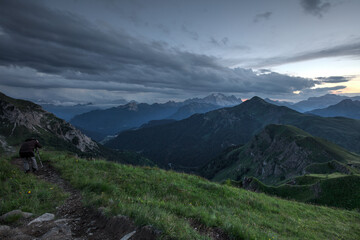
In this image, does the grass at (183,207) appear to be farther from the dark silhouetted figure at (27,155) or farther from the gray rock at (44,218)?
the dark silhouetted figure at (27,155)

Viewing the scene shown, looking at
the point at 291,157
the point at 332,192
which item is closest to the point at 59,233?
the point at 332,192

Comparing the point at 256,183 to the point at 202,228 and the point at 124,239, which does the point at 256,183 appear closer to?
the point at 202,228

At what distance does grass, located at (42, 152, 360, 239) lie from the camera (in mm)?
6685

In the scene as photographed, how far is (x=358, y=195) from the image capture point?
26.2 m

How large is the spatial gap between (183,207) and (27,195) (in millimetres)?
8022

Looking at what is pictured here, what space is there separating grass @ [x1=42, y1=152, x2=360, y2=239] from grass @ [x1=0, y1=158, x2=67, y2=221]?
1343mm

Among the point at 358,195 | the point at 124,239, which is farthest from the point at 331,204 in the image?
the point at 124,239

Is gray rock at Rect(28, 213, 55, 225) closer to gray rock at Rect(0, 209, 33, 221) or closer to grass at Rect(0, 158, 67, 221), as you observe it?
grass at Rect(0, 158, 67, 221)

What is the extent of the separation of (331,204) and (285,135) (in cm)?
18679

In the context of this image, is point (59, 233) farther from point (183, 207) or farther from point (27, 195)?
point (183, 207)

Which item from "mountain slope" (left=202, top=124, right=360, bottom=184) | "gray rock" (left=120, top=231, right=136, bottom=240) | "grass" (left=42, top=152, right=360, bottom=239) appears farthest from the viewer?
"mountain slope" (left=202, top=124, right=360, bottom=184)

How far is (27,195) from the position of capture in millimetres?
8781

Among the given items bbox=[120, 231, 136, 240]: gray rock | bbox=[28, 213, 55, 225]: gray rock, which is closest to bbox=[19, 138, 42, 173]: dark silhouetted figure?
bbox=[28, 213, 55, 225]: gray rock

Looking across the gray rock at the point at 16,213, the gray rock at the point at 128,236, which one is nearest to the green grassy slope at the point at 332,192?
the gray rock at the point at 128,236
